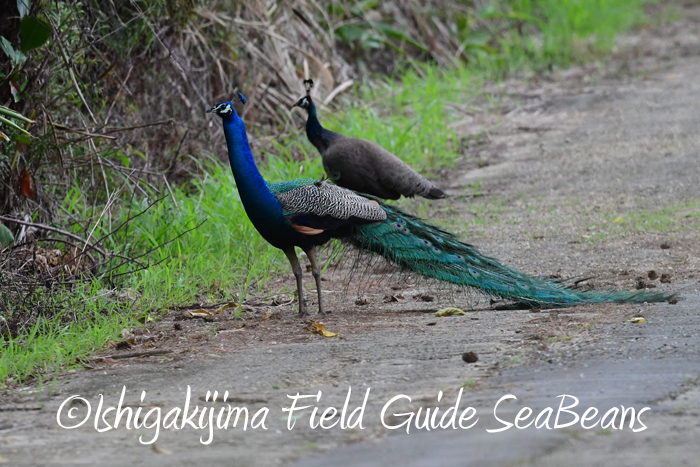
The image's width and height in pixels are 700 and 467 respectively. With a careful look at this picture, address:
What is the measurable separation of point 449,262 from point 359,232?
565mm

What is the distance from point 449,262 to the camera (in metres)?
5.73

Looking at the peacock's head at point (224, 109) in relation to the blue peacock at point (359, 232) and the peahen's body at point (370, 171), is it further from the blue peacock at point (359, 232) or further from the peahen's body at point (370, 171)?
the peahen's body at point (370, 171)

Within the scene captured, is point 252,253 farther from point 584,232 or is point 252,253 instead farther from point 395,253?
point 584,232

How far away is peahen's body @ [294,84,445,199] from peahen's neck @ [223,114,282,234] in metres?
1.72

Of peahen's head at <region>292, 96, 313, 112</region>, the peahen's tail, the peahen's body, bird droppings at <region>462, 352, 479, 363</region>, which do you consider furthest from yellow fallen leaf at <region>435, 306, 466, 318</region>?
peahen's head at <region>292, 96, 313, 112</region>

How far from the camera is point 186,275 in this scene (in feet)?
21.1

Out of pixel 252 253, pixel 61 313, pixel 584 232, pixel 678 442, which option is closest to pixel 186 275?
pixel 252 253

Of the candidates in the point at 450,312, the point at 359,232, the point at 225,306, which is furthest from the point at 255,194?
the point at 450,312

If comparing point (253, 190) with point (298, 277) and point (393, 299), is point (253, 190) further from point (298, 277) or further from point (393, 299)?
point (393, 299)

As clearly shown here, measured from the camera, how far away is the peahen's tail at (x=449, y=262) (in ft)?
17.9

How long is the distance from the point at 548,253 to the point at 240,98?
2391mm

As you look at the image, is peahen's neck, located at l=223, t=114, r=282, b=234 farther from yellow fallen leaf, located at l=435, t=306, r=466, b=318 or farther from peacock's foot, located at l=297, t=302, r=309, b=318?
yellow fallen leaf, located at l=435, t=306, r=466, b=318

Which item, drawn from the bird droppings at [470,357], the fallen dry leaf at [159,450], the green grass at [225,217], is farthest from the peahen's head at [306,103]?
the fallen dry leaf at [159,450]

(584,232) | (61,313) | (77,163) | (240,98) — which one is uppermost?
(240,98)
